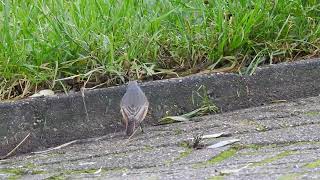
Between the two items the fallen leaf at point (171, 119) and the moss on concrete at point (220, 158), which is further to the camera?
the fallen leaf at point (171, 119)

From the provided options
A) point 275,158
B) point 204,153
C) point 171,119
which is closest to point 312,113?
point 171,119

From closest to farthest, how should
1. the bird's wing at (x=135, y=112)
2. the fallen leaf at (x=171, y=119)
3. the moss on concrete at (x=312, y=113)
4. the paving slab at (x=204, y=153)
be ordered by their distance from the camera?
the paving slab at (x=204, y=153)
the bird's wing at (x=135, y=112)
the moss on concrete at (x=312, y=113)
the fallen leaf at (x=171, y=119)

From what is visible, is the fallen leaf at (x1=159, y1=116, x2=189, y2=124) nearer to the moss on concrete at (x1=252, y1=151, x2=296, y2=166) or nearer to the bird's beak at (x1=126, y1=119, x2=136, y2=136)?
the bird's beak at (x1=126, y1=119, x2=136, y2=136)

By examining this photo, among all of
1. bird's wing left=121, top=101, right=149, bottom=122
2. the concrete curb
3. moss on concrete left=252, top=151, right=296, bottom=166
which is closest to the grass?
the concrete curb

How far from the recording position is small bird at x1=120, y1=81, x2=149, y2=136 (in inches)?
134

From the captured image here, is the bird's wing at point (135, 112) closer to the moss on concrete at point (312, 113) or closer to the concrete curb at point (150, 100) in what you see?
the concrete curb at point (150, 100)

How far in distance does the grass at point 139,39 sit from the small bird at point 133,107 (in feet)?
1.12

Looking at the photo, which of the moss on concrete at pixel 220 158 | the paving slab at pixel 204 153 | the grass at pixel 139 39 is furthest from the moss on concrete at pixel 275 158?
the grass at pixel 139 39

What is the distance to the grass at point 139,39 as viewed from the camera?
12.6 ft

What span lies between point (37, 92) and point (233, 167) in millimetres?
1429

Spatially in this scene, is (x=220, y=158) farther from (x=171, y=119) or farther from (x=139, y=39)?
(x=139, y=39)

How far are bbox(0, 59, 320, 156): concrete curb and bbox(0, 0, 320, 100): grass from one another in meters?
0.10

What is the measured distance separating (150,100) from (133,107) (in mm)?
374

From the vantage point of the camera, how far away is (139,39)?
157 inches
